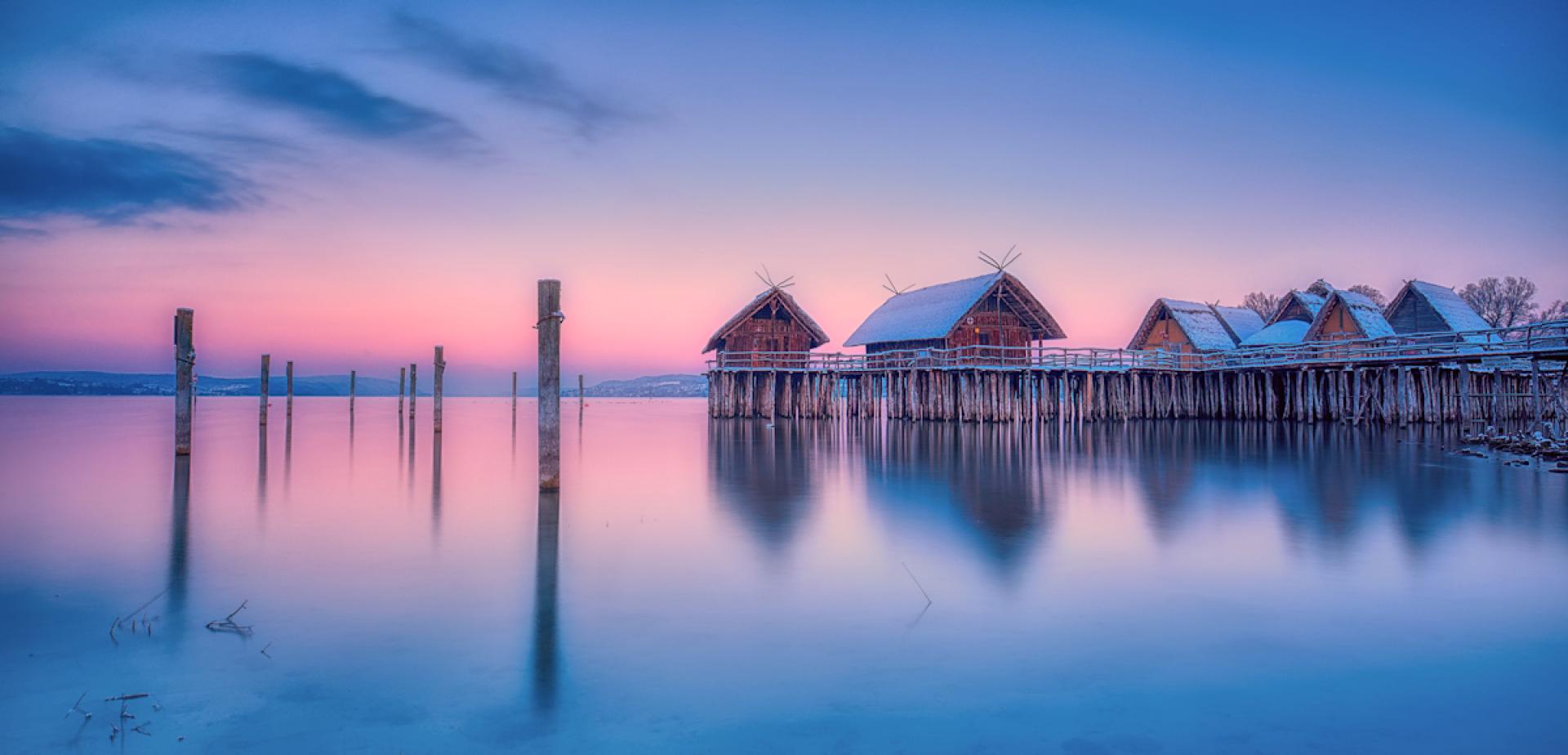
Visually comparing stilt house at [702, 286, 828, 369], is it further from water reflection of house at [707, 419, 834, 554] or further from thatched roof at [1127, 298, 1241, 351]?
thatched roof at [1127, 298, 1241, 351]

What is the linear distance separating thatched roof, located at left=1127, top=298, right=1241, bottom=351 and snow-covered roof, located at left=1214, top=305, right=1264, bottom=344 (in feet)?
0.74

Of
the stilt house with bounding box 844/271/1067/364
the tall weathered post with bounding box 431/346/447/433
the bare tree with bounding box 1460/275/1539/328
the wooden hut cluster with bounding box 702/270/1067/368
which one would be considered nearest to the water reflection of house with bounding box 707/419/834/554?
the wooden hut cluster with bounding box 702/270/1067/368

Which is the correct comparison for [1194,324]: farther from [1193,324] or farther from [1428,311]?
[1428,311]

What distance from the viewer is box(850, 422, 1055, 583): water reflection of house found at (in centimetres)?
881

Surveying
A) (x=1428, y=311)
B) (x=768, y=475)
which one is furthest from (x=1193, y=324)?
(x=768, y=475)

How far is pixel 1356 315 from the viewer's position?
30594 millimetres

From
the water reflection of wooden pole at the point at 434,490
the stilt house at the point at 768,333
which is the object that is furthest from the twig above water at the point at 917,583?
the stilt house at the point at 768,333

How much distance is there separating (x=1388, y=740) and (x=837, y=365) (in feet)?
93.9

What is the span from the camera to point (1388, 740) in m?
3.88

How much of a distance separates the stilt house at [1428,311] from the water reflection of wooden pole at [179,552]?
37.2 meters

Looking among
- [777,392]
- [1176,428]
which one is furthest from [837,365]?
[1176,428]

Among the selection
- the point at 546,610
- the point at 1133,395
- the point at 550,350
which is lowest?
the point at 546,610

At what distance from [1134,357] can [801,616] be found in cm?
2889

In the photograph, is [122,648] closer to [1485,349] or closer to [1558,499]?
[1558,499]
